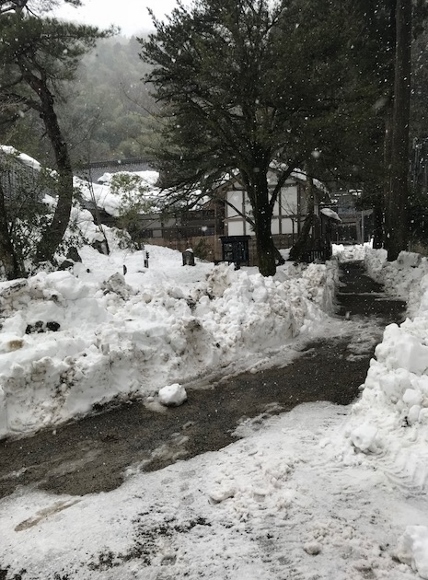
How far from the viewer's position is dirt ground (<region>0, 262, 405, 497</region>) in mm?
3498

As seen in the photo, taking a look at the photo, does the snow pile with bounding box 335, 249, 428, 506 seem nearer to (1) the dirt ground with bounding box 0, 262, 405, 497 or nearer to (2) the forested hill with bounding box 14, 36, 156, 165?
(1) the dirt ground with bounding box 0, 262, 405, 497

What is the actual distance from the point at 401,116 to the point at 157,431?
526 inches

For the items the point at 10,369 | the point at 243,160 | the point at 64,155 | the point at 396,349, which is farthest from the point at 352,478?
the point at 64,155

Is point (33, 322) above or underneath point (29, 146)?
underneath

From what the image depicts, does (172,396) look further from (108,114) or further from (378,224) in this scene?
(108,114)

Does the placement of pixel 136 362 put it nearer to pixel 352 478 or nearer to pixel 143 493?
pixel 143 493

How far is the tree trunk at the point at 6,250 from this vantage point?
7535mm

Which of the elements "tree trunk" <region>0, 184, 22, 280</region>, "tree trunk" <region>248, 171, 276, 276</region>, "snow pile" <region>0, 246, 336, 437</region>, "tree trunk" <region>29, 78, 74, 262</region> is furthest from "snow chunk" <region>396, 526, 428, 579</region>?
"tree trunk" <region>248, 171, 276, 276</region>

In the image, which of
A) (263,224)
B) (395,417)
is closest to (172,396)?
(395,417)

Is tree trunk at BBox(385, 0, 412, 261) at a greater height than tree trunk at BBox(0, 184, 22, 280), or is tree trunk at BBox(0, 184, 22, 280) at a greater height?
tree trunk at BBox(385, 0, 412, 261)

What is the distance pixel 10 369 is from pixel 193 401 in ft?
6.95

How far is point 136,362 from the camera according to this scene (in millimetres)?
5223

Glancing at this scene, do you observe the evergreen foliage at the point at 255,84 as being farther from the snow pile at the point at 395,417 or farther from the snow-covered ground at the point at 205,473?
the snow pile at the point at 395,417

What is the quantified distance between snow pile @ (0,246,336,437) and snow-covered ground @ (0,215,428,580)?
0.8 inches
